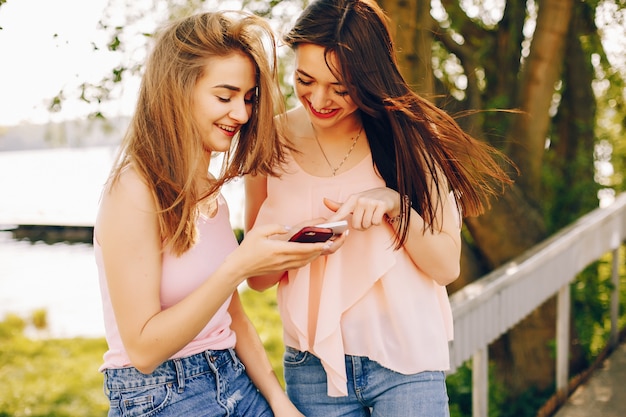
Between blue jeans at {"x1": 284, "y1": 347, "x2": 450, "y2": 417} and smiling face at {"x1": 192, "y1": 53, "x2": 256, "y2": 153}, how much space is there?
718 mm

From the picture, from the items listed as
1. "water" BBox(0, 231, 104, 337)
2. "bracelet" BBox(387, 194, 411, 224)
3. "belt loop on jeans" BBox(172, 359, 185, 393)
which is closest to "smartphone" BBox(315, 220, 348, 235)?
"bracelet" BBox(387, 194, 411, 224)

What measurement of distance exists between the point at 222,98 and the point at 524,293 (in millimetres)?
2135

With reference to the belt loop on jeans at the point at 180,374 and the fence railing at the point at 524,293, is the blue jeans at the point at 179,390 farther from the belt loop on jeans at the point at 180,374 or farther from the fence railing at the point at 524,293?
the fence railing at the point at 524,293

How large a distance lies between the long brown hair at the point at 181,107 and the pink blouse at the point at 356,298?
260 millimetres

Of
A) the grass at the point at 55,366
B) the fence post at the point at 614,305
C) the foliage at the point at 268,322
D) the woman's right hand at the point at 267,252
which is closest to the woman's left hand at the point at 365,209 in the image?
the woman's right hand at the point at 267,252

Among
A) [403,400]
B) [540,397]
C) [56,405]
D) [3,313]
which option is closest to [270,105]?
[403,400]

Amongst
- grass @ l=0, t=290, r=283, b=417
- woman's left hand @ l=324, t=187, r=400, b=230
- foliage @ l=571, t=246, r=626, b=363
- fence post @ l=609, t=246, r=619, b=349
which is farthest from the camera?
grass @ l=0, t=290, r=283, b=417

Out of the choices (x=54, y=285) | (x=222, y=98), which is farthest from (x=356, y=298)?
(x=54, y=285)

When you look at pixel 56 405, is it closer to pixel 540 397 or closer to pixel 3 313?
pixel 540 397

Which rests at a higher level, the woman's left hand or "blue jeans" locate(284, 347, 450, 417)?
the woman's left hand

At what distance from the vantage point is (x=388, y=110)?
2.06m

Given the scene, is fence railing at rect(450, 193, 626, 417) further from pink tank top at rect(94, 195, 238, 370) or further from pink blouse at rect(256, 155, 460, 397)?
pink tank top at rect(94, 195, 238, 370)

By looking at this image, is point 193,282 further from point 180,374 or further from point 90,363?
point 90,363

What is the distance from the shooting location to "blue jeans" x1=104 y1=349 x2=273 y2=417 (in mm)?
1762
